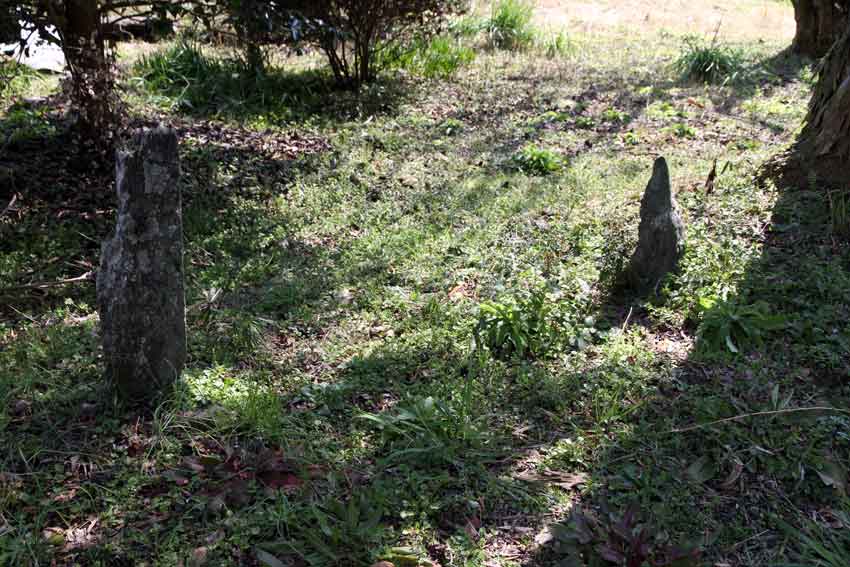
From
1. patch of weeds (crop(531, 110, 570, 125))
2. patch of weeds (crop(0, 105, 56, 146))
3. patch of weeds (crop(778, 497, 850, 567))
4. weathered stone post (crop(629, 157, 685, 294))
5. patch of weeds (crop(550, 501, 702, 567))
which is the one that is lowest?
patch of weeds (crop(778, 497, 850, 567))

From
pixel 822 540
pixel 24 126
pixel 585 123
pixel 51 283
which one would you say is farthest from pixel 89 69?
pixel 822 540

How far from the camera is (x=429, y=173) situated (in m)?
6.75

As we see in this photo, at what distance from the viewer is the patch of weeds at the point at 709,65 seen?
9.38 meters

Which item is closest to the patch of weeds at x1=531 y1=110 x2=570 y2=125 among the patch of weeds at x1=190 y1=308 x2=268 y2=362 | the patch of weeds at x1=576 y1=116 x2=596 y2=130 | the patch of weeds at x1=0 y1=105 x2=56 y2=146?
the patch of weeds at x1=576 y1=116 x2=596 y2=130

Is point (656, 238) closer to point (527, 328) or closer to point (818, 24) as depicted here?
point (527, 328)

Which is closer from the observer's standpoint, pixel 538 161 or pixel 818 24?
pixel 538 161

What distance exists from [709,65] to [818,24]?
180 cm

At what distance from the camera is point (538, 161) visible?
22.2ft

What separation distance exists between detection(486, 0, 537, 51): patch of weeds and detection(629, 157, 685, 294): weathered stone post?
737 centimetres

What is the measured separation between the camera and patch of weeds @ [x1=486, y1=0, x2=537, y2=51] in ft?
36.9

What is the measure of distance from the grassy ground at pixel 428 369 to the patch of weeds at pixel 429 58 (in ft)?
10.2

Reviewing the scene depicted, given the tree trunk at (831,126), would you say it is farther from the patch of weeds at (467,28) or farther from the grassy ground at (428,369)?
the patch of weeds at (467,28)

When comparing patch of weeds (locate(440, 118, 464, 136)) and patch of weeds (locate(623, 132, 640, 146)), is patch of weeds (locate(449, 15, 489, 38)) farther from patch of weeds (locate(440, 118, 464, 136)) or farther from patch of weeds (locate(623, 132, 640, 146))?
patch of weeds (locate(623, 132, 640, 146))

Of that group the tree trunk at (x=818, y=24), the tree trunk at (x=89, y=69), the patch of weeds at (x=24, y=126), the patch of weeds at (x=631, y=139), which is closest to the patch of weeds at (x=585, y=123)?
the patch of weeds at (x=631, y=139)
